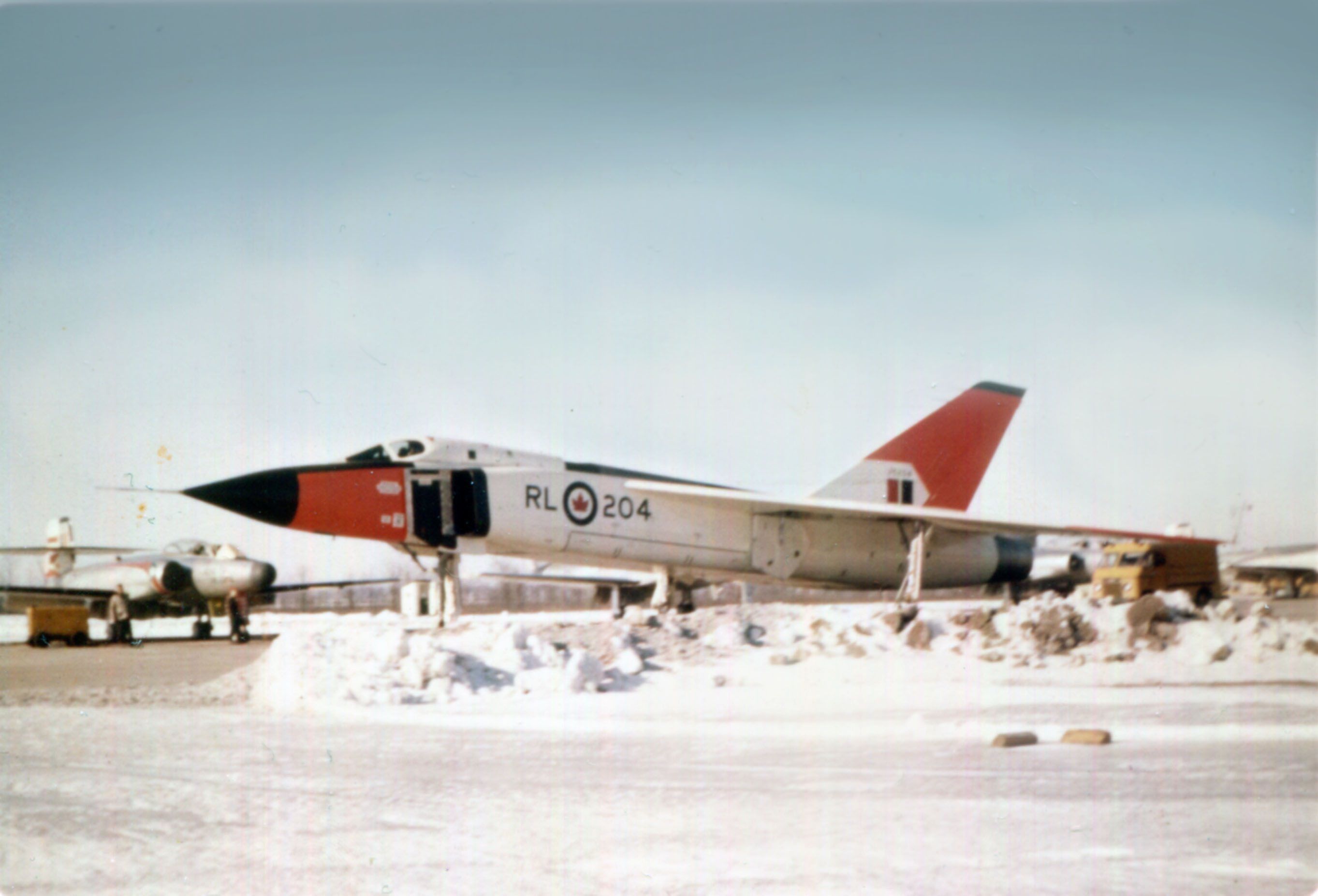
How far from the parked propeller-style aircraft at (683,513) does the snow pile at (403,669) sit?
76.9 inches

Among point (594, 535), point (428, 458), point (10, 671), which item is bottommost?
point (10, 671)

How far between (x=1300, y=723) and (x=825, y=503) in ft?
26.2

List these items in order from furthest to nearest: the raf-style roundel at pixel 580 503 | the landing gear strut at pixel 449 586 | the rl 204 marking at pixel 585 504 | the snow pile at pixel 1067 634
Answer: the raf-style roundel at pixel 580 503 → the rl 204 marking at pixel 585 504 → the landing gear strut at pixel 449 586 → the snow pile at pixel 1067 634

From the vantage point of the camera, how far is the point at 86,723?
7309mm

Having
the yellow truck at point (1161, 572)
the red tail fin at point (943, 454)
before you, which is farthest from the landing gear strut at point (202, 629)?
the yellow truck at point (1161, 572)

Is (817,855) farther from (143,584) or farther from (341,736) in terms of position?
(143,584)

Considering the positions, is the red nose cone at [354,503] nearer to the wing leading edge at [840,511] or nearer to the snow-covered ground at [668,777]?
the snow-covered ground at [668,777]

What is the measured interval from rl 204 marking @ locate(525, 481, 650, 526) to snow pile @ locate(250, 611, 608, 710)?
3271 millimetres

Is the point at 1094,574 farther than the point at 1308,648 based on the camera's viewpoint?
Yes

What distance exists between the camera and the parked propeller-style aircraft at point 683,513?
446 inches

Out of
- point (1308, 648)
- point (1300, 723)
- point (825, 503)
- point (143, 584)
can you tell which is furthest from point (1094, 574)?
point (143, 584)

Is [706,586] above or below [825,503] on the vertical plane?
below

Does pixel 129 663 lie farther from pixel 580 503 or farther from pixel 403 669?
pixel 403 669

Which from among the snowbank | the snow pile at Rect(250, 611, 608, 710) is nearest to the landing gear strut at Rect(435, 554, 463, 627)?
the snowbank
